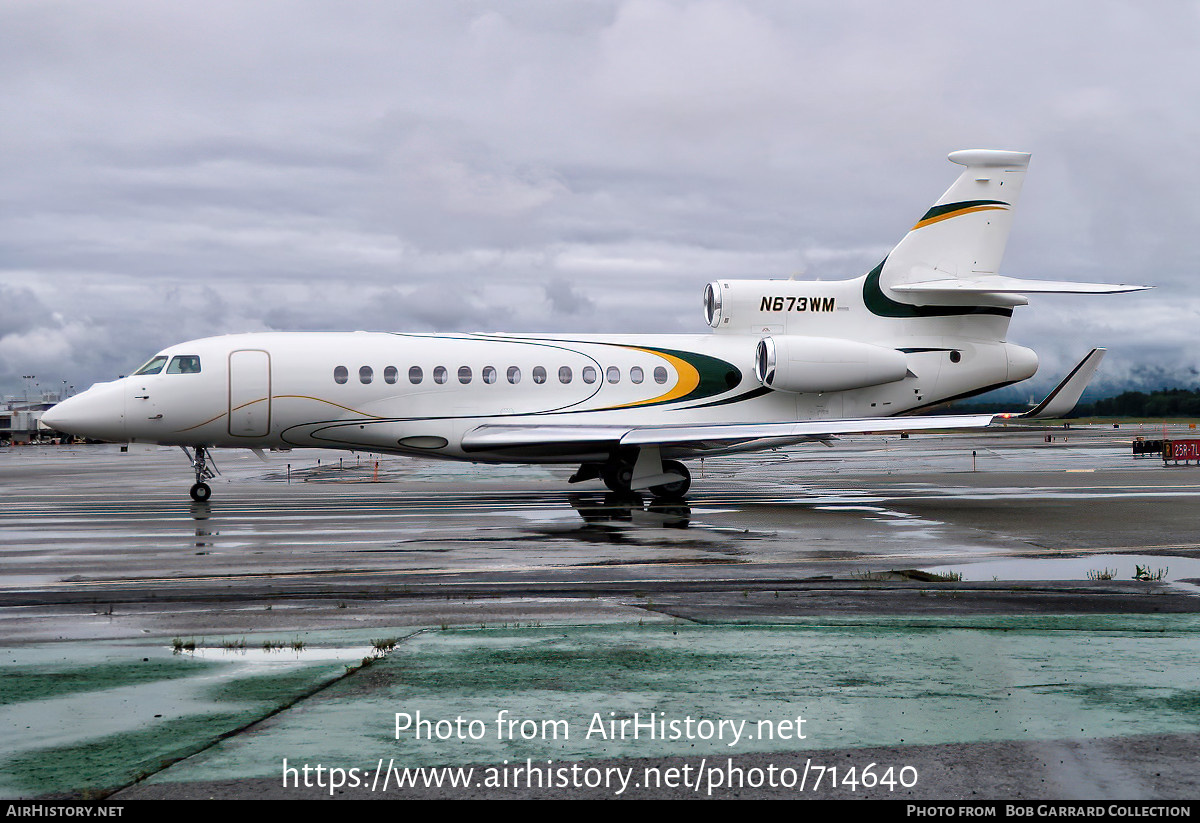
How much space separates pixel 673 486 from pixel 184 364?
437 inches

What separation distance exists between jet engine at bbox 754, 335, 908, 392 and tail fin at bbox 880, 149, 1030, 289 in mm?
2057

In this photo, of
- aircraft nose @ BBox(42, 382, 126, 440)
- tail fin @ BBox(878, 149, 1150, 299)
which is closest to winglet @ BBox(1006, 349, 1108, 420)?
tail fin @ BBox(878, 149, 1150, 299)

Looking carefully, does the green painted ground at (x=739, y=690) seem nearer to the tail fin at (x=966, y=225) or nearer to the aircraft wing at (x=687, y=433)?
the aircraft wing at (x=687, y=433)

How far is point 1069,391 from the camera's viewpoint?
20016mm

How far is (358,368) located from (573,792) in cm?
1886

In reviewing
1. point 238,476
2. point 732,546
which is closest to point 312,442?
point 732,546

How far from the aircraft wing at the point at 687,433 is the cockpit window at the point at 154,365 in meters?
6.85

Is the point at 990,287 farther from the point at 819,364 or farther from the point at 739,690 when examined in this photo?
the point at 739,690

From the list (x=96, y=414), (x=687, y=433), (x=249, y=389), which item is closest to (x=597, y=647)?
(x=687, y=433)

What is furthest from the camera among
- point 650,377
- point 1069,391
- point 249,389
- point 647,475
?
point 650,377

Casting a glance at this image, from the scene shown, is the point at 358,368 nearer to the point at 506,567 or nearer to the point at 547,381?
the point at 547,381

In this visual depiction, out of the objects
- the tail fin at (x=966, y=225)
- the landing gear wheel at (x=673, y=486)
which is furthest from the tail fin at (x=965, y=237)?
the landing gear wheel at (x=673, y=486)

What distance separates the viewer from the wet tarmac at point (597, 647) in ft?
15.3
